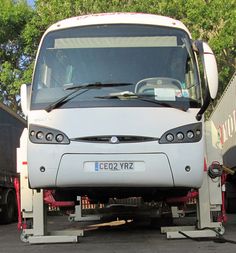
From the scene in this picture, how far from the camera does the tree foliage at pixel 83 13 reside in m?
23.7

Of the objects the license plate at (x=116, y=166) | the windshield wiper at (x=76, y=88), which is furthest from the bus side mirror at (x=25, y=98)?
the license plate at (x=116, y=166)

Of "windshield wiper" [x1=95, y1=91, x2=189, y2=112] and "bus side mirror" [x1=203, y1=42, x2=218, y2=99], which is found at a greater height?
"bus side mirror" [x1=203, y1=42, x2=218, y2=99]

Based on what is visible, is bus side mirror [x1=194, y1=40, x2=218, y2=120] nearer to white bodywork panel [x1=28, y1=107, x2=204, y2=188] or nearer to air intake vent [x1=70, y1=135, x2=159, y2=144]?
white bodywork panel [x1=28, y1=107, x2=204, y2=188]

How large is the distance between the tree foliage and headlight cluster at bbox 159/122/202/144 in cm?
1615

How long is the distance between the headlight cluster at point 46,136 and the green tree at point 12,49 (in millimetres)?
19888

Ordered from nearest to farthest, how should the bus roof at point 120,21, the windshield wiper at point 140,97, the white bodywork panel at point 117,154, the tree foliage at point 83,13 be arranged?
1. the white bodywork panel at point 117,154
2. the windshield wiper at point 140,97
3. the bus roof at point 120,21
4. the tree foliage at point 83,13

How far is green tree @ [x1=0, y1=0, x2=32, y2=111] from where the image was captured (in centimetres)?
2856

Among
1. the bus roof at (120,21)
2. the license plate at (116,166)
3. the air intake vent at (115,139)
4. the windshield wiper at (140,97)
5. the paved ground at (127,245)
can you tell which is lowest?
the paved ground at (127,245)

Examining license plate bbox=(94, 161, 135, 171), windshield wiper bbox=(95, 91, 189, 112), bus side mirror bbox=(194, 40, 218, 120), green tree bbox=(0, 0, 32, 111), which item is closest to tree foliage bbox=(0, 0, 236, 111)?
green tree bbox=(0, 0, 32, 111)

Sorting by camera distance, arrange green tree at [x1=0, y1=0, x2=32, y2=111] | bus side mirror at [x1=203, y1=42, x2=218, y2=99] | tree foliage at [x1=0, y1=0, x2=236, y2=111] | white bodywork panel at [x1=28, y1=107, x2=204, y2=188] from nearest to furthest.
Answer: white bodywork panel at [x1=28, y1=107, x2=204, y2=188]
bus side mirror at [x1=203, y1=42, x2=218, y2=99]
tree foliage at [x1=0, y1=0, x2=236, y2=111]
green tree at [x1=0, y1=0, x2=32, y2=111]

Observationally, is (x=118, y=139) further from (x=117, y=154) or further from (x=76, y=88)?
(x=76, y=88)

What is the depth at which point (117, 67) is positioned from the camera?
807 cm

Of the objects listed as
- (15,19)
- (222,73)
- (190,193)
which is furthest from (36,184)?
(15,19)

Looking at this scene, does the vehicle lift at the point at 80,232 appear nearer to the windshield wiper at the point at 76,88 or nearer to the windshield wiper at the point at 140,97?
the windshield wiper at the point at 76,88
